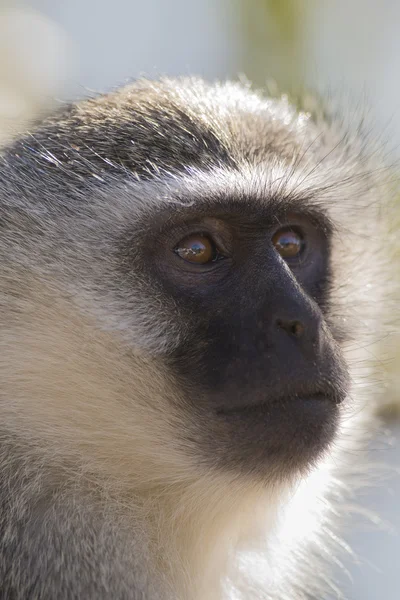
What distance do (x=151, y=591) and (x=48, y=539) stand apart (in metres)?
0.29

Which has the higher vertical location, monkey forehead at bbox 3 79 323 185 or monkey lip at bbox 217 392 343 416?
monkey forehead at bbox 3 79 323 185

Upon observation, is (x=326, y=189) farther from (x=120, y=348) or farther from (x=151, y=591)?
(x=151, y=591)

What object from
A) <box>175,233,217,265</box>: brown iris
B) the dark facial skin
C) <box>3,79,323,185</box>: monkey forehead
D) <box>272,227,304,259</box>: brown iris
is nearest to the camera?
the dark facial skin

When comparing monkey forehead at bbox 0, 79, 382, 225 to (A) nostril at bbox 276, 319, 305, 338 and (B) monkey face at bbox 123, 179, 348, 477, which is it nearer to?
(B) monkey face at bbox 123, 179, 348, 477

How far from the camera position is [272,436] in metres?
2.44

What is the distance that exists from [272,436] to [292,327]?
28cm

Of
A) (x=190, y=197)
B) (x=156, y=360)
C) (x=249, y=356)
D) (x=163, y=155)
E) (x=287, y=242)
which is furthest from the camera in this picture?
(x=287, y=242)

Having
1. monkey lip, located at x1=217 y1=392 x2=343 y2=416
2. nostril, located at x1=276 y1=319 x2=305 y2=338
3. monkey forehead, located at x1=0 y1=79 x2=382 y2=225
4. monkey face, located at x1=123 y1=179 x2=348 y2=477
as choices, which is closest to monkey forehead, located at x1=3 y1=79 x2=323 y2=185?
monkey forehead, located at x1=0 y1=79 x2=382 y2=225

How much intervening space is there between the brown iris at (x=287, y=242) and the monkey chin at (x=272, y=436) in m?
0.57

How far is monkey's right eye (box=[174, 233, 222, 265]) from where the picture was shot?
264cm

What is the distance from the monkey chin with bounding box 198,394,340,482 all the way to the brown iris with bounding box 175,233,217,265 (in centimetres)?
45

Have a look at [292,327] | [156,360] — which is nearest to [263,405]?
[292,327]

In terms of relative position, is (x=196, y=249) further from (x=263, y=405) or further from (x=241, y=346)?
(x=263, y=405)

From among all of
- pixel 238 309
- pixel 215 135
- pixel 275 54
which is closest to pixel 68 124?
pixel 215 135
